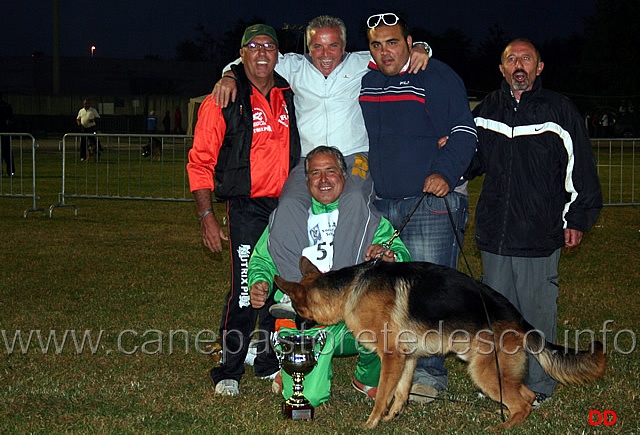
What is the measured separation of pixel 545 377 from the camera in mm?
4801

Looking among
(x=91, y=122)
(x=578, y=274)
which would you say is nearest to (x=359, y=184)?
(x=578, y=274)

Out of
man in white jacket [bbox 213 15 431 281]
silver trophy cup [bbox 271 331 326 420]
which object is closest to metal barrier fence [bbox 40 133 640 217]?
man in white jacket [bbox 213 15 431 281]

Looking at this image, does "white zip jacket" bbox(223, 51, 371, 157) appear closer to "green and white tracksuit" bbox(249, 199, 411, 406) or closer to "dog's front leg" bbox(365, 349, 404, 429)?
"green and white tracksuit" bbox(249, 199, 411, 406)

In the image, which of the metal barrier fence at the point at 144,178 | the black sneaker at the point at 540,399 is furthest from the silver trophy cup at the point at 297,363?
the metal barrier fence at the point at 144,178

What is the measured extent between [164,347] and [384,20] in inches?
120

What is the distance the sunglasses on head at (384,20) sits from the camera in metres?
4.61

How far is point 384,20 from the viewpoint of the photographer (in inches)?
182

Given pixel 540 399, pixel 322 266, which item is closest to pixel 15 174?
pixel 322 266

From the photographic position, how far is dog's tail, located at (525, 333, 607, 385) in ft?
13.5

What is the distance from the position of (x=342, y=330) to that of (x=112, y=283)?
4.03 meters

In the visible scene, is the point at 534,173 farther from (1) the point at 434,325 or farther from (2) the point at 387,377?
(2) the point at 387,377

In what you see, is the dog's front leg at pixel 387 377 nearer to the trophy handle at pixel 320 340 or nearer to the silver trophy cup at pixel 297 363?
the silver trophy cup at pixel 297 363

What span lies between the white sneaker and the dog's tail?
1883 millimetres

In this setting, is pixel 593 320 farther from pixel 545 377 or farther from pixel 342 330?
pixel 342 330
